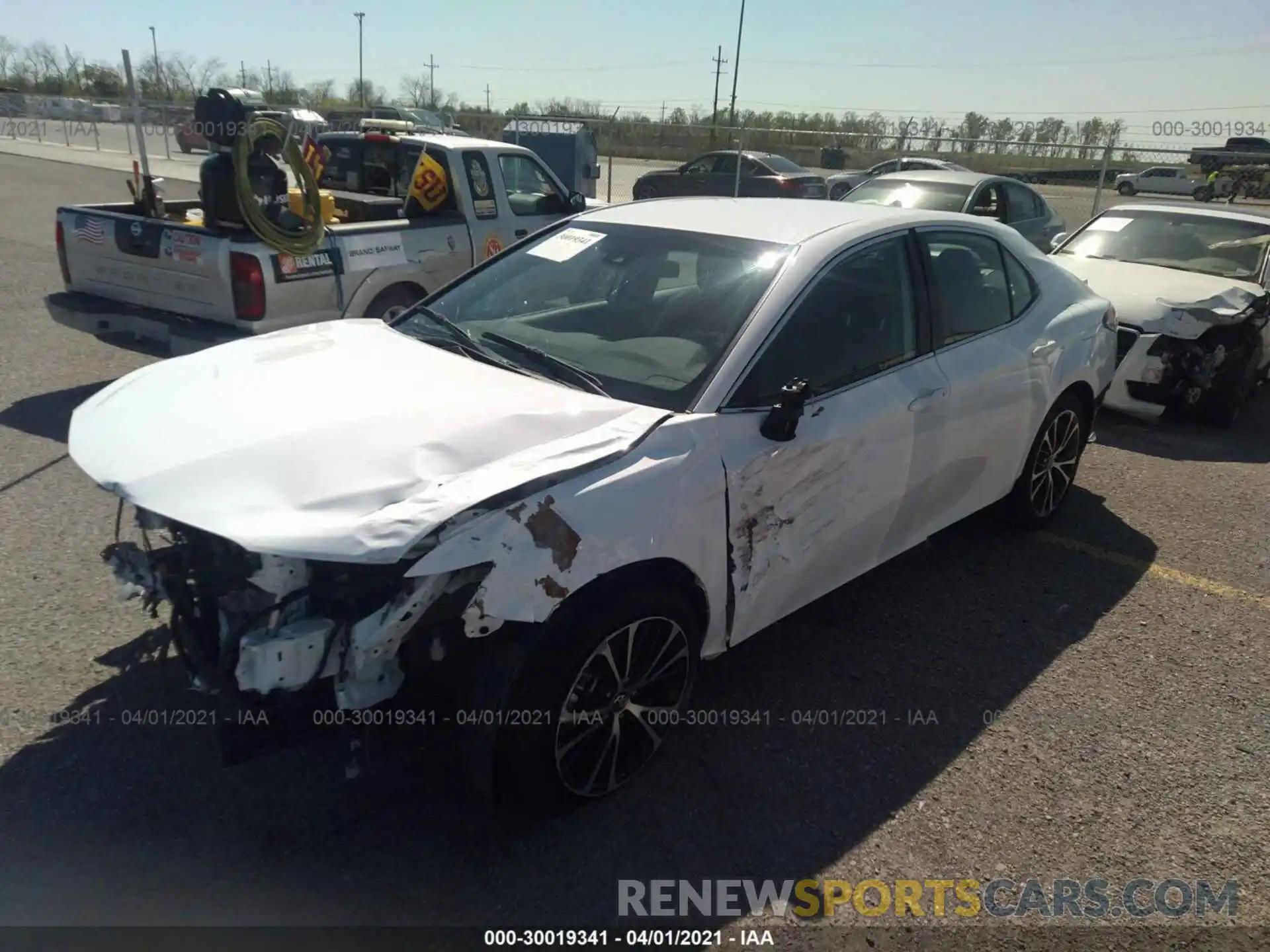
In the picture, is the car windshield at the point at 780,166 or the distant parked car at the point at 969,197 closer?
the distant parked car at the point at 969,197

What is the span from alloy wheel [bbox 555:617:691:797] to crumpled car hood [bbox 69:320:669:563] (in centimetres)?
58

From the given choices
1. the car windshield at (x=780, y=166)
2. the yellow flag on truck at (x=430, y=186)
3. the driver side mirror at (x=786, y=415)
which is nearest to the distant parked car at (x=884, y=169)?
the car windshield at (x=780, y=166)

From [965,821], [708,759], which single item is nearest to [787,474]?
[708,759]

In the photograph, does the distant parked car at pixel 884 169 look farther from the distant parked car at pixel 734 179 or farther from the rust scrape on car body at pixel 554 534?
the rust scrape on car body at pixel 554 534

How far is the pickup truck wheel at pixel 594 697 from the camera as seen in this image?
8.23ft

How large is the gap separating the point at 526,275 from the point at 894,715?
2318mm

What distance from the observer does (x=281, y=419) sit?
9.06 ft

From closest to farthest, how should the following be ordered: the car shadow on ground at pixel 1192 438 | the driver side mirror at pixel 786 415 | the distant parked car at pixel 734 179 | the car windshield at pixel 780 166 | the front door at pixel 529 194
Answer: the driver side mirror at pixel 786 415 → the car shadow on ground at pixel 1192 438 → the front door at pixel 529 194 → the distant parked car at pixel 734 179 → the car windshield at pixel 780 166

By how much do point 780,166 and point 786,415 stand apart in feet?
65.0

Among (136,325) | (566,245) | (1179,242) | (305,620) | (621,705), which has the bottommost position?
(621,705)

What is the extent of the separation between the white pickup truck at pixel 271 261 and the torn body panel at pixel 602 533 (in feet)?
13.0

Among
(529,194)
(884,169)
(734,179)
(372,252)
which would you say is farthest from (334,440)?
(884,169)

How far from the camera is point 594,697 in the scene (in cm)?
270

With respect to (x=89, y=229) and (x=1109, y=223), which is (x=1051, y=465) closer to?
(x=1109, y=223)
